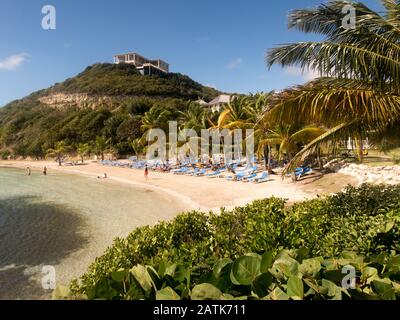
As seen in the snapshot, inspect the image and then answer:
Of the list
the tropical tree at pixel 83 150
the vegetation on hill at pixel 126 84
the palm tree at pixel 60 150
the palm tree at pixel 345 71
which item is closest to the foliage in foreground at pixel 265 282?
the palm tree at pixel 345 71

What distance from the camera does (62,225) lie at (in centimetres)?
1444

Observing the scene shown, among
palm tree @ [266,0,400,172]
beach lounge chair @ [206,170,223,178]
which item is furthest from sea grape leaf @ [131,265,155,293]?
beach lounge chair @ [206,170,223,178]

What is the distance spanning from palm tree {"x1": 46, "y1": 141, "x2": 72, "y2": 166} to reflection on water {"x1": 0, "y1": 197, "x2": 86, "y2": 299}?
3833 centimetres

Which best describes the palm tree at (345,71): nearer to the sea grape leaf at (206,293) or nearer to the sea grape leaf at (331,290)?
the sea grape leaf at (331,290)

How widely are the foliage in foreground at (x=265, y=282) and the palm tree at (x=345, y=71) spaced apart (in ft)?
16.1

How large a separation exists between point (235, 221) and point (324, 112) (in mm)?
3360

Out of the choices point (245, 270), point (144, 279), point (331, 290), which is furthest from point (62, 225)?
point (331, 290)

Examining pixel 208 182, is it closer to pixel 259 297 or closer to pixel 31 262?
pixel 31 262

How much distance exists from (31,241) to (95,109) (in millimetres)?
67446

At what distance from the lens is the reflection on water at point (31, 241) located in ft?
28.0

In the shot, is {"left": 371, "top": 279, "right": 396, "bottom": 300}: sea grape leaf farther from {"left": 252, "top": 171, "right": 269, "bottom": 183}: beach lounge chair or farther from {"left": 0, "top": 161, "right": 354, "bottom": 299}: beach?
{"left": 252, "top": 171, "right": 269, "bottom": 183}: beach lounge chair

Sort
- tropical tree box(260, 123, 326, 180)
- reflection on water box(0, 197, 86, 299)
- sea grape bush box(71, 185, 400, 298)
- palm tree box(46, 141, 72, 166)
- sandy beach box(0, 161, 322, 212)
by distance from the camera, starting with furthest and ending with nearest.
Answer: palm tree box(46, 141, 72, 166), tropical tree box(260, 123, 326, 180), sandy beach box(0, 161, 322, 212), reflection on water box(0, 197, 86, 299), sea grape bush box(71, 185, 400, 298)

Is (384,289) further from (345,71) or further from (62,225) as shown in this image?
(62,225)

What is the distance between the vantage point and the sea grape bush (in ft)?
11.6
